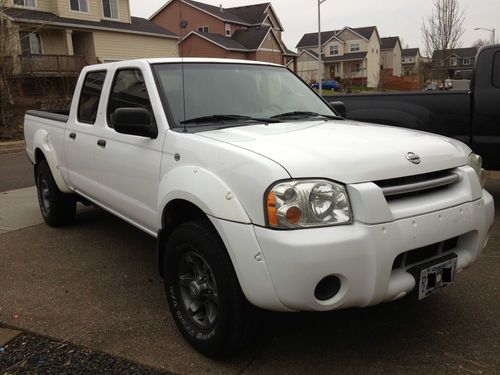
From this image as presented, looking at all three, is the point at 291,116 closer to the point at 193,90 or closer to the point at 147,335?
the point at 193,90

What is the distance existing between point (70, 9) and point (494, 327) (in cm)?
2875

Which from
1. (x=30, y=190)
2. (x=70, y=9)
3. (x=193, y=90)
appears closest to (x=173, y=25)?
(x=70, y=9)

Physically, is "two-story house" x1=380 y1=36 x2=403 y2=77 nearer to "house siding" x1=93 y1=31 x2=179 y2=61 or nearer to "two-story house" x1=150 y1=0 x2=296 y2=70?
"two-story house" x1=150 y1=0 x2=296 y2=70

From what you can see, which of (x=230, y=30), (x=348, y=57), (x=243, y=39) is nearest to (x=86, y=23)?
(x=243, y=39)

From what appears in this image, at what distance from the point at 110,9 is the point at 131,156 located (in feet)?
97.0

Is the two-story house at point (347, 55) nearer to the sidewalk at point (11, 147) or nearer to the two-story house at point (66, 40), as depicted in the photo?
the two-story house at point (66, 40)

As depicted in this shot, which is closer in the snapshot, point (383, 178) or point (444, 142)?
point (383, 178)

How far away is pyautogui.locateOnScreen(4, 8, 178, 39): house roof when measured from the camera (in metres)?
23.9

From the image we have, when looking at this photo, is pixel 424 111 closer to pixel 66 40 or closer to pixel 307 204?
pixel 307 204

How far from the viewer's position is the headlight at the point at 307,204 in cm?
244

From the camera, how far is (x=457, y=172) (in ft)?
9.99

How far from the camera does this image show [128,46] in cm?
3048

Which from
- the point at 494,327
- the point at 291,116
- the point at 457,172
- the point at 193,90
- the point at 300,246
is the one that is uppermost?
the point at 193,90

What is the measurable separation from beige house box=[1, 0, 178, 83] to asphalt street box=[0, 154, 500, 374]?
18.9 metres
